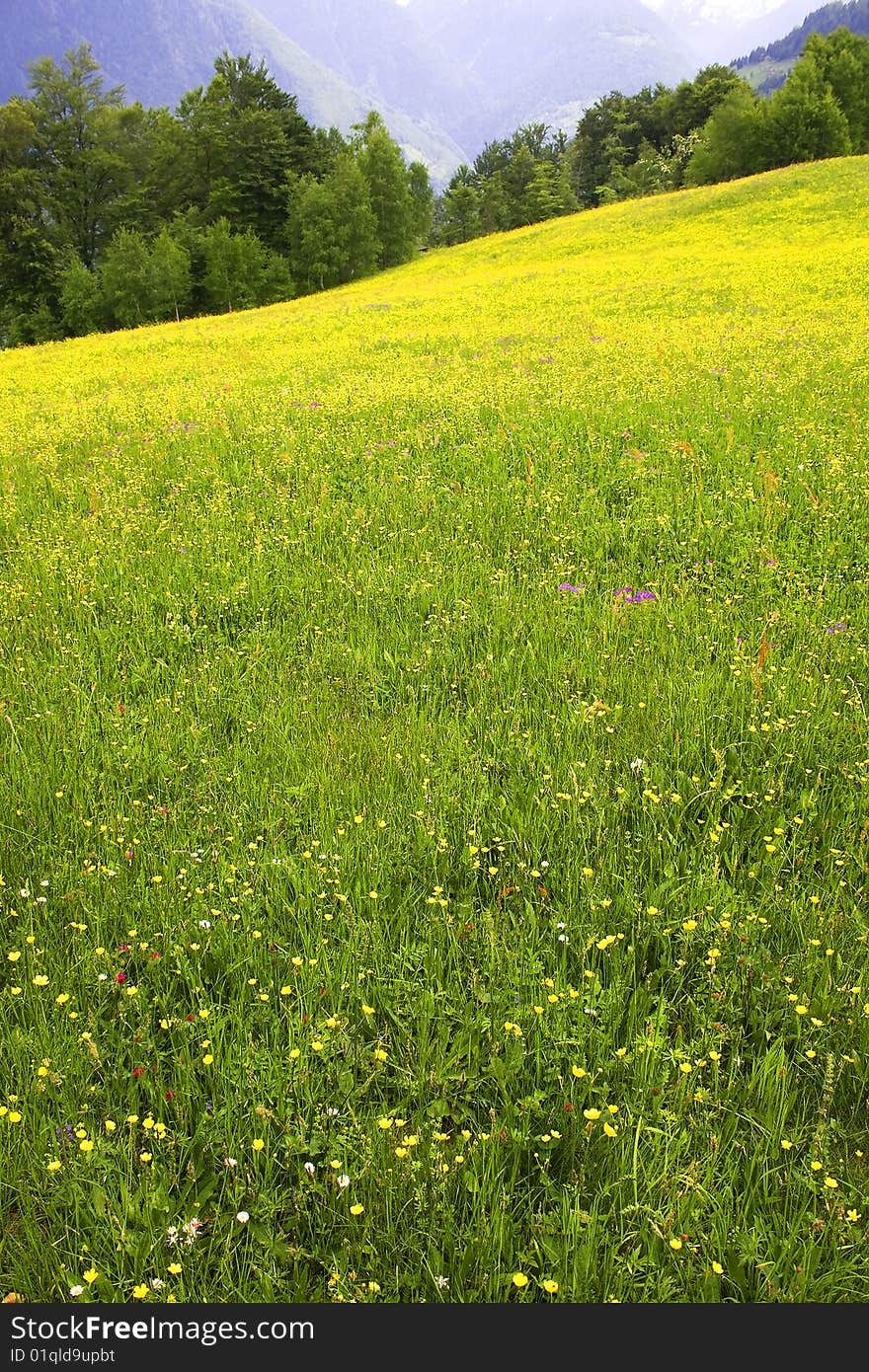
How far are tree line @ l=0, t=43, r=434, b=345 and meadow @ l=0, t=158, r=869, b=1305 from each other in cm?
4827

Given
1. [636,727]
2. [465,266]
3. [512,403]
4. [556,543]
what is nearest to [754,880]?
[636,727]

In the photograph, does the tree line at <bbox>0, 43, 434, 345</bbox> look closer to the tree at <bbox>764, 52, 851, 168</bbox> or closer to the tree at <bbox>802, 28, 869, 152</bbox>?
the tree at <bbox>764, 52, 851, 168</bbox>

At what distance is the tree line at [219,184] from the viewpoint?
1795 inches

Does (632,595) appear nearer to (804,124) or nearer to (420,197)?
(804,124)

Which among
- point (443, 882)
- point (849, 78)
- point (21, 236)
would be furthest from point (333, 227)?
point (443, 882)

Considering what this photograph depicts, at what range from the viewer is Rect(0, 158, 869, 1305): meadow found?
1.99m

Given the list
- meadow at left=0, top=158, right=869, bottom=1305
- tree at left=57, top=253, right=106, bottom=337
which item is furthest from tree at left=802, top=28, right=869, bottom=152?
meadow at left=0, top=158, right=869, bottom=1305

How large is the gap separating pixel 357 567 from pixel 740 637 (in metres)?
2.75

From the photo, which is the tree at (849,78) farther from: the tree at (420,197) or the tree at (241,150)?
the tree at (241,150)

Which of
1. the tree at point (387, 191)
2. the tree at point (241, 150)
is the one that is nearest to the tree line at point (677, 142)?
the tree at point (387, 191)

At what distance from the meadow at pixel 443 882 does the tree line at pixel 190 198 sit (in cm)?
4827

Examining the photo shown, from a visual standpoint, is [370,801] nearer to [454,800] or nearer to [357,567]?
[454,800]

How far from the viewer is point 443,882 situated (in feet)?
10.2

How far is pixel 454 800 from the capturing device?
3.43 metres
